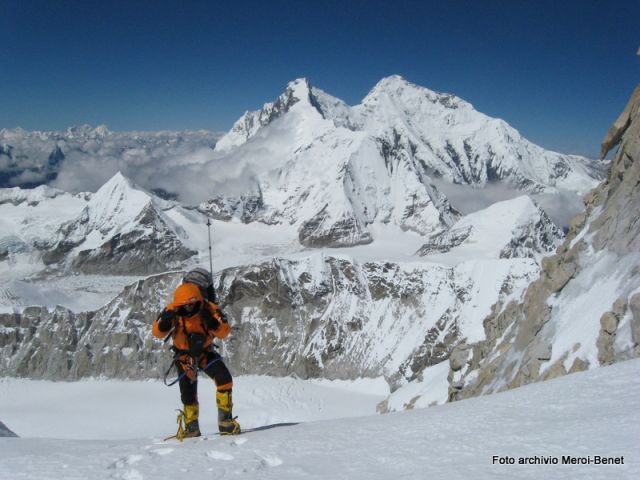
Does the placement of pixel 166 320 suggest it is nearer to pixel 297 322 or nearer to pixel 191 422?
pixel 191 422

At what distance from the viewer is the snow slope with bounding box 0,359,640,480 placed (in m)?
6.53

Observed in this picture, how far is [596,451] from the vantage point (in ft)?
20.7

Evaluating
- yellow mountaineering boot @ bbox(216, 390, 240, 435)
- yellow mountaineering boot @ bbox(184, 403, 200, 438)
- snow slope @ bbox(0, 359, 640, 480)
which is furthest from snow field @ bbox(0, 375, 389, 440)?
snow slope @ bbox(0, 359, 640, 480)

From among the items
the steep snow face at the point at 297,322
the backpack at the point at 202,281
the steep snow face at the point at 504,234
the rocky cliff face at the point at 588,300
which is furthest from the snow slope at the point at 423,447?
the steep snow face at the point at 504,234

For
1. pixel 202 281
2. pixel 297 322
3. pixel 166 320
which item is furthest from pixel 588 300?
pixel 297 322

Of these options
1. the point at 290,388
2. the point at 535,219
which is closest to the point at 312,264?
the point at 290,388

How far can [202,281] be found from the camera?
1168cm

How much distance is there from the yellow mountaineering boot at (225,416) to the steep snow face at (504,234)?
13592 centimetres

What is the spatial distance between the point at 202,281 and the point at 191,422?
10.2 ft

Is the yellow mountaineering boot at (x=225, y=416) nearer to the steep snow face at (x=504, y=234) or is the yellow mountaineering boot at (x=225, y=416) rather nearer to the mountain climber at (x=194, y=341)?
the mountain climber at (x=194, y=341)

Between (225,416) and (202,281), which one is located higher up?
(202,281)

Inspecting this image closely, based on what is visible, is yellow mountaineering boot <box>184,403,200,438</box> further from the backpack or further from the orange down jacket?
the backpack

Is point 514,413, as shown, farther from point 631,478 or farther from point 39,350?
point 39,350

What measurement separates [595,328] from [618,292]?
161cm
